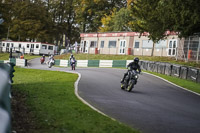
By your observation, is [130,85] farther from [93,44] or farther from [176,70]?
[93,44]

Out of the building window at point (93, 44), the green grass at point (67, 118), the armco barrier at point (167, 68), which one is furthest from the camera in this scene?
the building window at point (93, 44)

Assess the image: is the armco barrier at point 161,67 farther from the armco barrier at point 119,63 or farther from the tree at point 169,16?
the armco barrier at point 119,63

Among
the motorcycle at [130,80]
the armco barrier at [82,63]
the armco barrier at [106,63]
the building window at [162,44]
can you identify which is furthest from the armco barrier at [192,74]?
the armco barrier at [82,63]

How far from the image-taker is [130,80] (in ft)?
48.3

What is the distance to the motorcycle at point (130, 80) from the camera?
14.5 meters

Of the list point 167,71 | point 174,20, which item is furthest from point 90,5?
point 174,20

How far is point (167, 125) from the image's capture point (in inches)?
318

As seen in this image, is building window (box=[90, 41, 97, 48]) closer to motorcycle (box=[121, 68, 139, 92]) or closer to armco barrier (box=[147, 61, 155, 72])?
armco barrier (box=[147, 61, 155, 72])

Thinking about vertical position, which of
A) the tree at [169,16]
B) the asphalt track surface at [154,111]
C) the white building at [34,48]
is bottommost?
the asphalt track surface at [154,111]

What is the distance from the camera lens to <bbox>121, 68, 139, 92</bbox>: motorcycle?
47.6 ft

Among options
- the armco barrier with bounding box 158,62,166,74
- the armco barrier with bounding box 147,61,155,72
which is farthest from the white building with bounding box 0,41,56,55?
the armco barrier with bounding box 158,62,166,74

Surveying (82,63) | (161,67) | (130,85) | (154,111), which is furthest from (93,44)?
(154,111)

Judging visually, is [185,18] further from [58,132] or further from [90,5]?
[90,5]

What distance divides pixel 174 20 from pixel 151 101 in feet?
23.5
